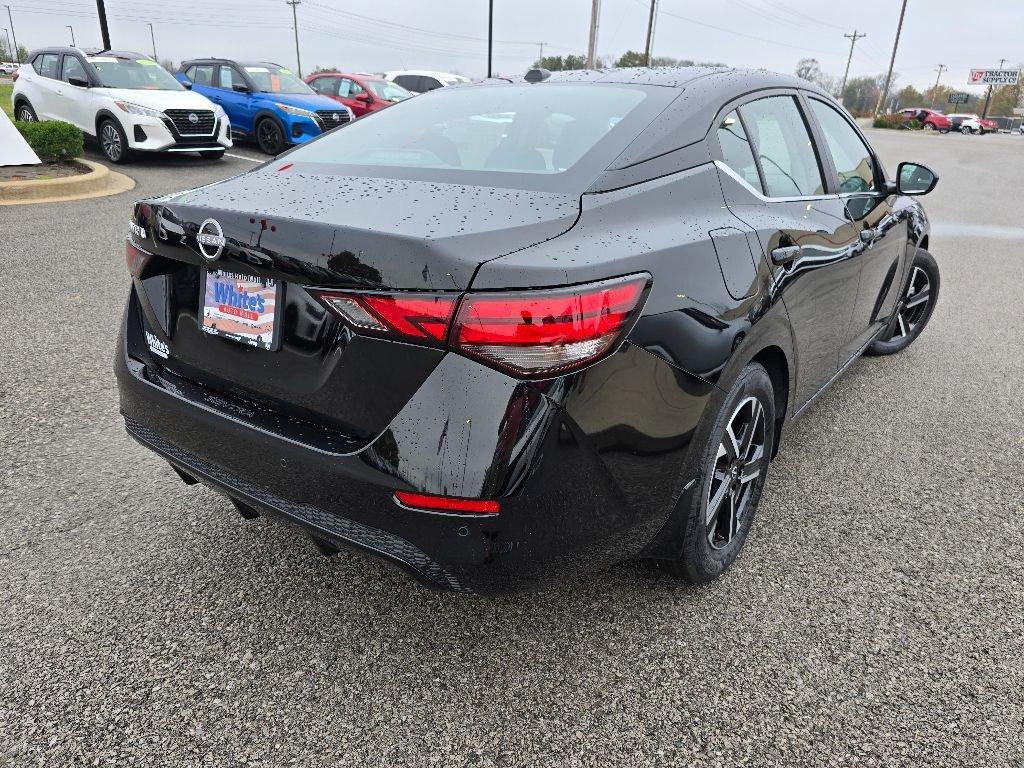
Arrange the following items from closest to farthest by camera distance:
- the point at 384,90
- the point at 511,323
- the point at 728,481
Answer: the point at 511,323
the point at 728,481
the point at 384,90

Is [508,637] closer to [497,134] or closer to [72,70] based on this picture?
[497,134]

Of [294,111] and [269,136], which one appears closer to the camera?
[294,111]

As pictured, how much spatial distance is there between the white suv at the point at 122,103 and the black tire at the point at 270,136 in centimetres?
138

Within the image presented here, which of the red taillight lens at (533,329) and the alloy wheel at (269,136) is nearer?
the red taillight lens at (533,329)

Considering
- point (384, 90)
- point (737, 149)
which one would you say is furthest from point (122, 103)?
point (737, 149)

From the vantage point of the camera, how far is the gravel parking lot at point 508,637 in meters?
1.90

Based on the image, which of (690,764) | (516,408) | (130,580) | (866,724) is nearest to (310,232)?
(516,408)

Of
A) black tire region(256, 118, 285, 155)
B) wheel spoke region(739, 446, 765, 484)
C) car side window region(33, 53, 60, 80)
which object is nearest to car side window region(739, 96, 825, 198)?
wheel spoke region(739, 446, 765, 484)

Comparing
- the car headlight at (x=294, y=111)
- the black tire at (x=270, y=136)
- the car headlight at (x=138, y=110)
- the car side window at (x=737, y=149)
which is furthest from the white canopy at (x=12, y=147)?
the car side window at (x=737, y=149)

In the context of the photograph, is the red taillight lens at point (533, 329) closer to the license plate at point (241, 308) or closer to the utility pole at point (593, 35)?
the license plate at point (241, 308)

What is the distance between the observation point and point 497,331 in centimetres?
160

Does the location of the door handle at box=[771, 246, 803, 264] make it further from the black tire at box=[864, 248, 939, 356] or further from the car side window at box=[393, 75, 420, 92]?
the car side window at box=[393, 75, 420, 92]

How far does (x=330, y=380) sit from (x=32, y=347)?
11.4 ft

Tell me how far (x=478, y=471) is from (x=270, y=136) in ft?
45.3
